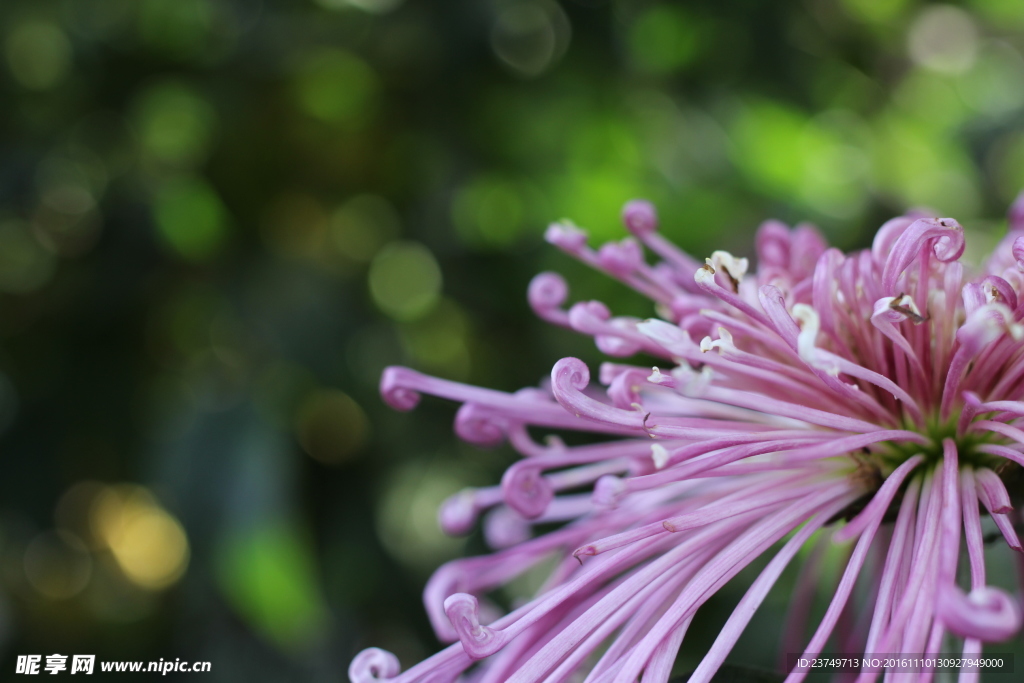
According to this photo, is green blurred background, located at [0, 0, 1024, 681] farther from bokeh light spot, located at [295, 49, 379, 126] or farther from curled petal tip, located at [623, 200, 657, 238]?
curled petal tip, located at [623, 200, 657, 238]

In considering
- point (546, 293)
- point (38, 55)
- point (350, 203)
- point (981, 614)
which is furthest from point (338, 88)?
point (981, 614)

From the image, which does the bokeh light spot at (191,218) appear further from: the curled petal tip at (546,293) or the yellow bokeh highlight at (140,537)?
the curled petal tip at (546,293)

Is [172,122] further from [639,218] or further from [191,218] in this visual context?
[639,218]

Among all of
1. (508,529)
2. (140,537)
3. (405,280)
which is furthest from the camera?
(140,537)

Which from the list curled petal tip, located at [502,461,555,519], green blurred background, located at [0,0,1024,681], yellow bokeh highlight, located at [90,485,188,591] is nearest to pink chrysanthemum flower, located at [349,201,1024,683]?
curled petal tip, located at [502,461,555,519]

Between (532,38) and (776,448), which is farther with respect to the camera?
(532,38)

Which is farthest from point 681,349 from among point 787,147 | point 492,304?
point 787,147

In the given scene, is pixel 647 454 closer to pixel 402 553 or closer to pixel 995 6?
pixel 402 553
